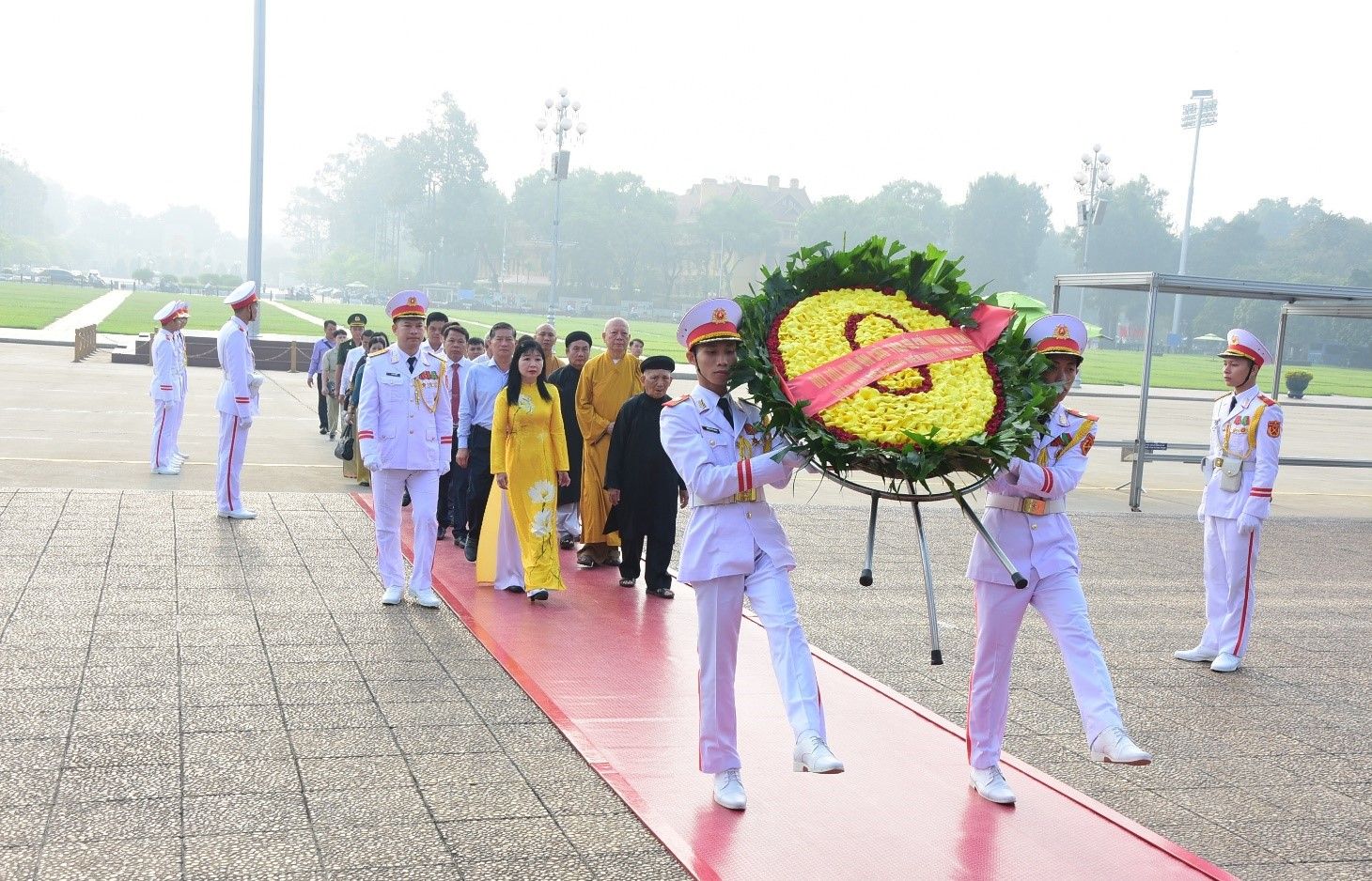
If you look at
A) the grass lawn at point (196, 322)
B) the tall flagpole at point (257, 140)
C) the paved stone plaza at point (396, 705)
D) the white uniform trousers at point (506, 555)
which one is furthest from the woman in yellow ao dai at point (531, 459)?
the grass lawn at point (196, 322)

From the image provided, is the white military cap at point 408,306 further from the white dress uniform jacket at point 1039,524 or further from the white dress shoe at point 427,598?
the white dress uniform jacket at point 1039,524

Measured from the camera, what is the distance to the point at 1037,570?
4859 mm

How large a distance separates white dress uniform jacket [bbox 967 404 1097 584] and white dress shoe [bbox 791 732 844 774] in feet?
3.26

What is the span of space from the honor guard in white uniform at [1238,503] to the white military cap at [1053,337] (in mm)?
2909

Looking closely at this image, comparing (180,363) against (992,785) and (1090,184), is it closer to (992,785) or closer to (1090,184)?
(992,785)

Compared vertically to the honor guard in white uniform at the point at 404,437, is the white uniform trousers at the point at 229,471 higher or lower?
lower

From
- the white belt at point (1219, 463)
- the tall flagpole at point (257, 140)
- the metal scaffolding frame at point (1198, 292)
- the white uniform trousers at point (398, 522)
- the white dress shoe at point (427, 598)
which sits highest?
the tall flagpole at point (257, 140)

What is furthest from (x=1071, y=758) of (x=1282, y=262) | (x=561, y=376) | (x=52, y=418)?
(x=1282, y=262)

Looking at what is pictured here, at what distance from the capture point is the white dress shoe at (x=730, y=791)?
4.73 metres

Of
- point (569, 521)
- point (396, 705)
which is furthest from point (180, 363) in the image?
point (396, 705)

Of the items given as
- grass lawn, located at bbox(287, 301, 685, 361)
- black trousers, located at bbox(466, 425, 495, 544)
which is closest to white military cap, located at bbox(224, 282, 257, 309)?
black trousers, located at bbox(466, 425, 495, 544)

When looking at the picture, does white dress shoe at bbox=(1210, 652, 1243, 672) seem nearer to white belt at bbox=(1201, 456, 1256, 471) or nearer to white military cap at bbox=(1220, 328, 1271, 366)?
white belt at bbox=(1201, 456, 1256, 471)

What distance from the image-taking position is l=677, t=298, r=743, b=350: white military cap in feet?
15.0

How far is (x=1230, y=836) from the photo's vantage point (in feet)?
15.7
